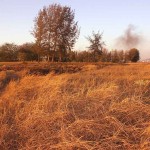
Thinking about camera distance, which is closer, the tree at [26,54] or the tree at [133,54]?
the tree at [26,54]

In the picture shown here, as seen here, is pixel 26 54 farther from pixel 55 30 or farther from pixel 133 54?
pixel 133 54

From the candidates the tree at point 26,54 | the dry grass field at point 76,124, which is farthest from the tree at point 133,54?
the dry grass field at point 76,124

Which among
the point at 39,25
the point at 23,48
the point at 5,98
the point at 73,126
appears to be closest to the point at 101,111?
the point at 73,126

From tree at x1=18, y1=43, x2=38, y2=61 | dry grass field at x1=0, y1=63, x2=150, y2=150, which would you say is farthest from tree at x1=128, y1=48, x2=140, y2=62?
dry grass field at x1=0, y1=63, x2=150, y2=150

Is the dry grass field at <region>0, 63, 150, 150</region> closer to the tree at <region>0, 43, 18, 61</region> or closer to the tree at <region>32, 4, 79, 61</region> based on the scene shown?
the tree at <region>32, 4, 79, 61</region>

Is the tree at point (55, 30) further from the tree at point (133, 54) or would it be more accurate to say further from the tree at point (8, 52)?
the tree at point (133, 54)

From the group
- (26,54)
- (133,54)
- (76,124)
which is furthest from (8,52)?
(76,124)

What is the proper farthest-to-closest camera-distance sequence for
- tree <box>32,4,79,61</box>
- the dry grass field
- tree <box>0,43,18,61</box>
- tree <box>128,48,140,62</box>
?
tree <box>128,48,140,62</box>, tree <box>0,43,18,61</box>, tree <box>32,4,79,61</box>, the dry grass field

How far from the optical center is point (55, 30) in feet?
145

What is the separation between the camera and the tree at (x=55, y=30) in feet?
144

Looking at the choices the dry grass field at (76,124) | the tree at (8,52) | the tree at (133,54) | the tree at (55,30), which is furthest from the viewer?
the tree at (133,54)

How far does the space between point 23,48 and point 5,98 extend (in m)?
46.3

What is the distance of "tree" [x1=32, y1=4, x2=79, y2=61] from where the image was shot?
144 feet

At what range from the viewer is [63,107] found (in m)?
6.19
